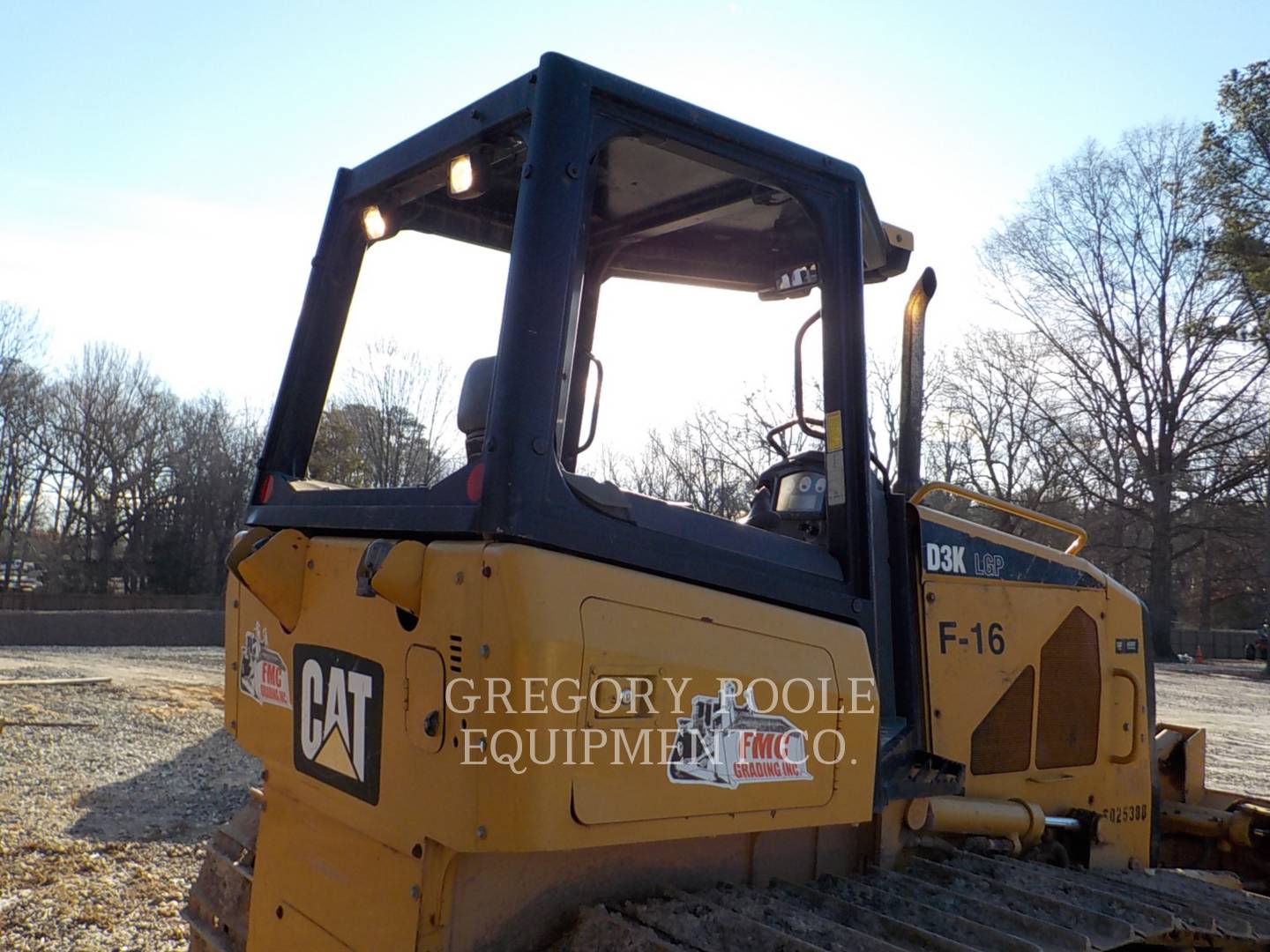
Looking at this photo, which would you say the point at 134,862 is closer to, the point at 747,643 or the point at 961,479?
the point at 747,643

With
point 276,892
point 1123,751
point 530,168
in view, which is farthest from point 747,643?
point 1123,751

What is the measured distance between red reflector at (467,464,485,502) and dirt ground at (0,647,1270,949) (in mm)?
3782

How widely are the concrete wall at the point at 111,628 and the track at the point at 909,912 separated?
1992 centimetres

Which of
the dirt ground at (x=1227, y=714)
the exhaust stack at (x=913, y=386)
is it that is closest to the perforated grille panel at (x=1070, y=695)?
the exhaust stack at (x=913, y=386)

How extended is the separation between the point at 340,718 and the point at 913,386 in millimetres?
1966

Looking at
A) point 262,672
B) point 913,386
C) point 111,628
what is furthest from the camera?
point 111,628

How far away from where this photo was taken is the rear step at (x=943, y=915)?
2.34 m

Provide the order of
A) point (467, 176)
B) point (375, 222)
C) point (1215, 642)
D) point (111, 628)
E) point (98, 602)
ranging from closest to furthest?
point (467, 176) → point (375, 222) → point (111, 628) → point (98, 602) → point (1215, 642)

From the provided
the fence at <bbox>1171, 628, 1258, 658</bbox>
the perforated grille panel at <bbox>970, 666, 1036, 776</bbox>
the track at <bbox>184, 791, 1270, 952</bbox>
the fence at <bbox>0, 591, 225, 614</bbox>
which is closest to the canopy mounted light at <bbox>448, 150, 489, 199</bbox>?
the track at <bbox>184, 791, 1270, 952</bbox>

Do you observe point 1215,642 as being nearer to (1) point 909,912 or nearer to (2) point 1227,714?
(2) point 1227,714

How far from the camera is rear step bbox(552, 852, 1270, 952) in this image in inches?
92.0

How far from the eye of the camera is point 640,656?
7.11ft

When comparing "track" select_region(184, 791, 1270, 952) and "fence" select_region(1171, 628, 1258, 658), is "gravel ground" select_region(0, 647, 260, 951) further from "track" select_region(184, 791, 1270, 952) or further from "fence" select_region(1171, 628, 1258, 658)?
"fence" select_region(1171, 628, 1258, 658)

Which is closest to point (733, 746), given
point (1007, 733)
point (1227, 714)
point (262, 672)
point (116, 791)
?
point (262, 672)
